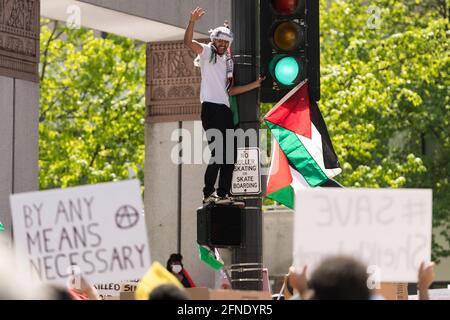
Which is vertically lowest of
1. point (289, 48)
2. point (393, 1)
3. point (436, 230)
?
point (436, 230)

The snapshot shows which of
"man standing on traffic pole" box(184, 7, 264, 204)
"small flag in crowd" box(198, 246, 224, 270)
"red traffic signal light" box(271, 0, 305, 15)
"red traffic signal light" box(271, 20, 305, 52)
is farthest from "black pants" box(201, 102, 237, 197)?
"red traffic signal light" box(271, 0, 305, 15)

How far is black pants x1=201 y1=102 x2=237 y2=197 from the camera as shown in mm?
10945

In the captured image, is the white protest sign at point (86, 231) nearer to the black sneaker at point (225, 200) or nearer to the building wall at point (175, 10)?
the black sneaker at point (225, 200)

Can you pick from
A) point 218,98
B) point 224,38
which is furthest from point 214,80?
point 224,38

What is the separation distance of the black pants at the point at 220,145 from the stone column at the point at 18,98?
418 cm

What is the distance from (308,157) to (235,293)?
464 centimetres

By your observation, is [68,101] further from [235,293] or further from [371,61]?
[235,293]

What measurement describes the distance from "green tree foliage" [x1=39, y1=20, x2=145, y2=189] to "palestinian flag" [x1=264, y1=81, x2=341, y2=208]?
66.0 feet

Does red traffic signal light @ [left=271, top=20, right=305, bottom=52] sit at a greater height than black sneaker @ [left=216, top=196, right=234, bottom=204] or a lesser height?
greater

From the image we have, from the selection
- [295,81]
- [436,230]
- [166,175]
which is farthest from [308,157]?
[436,230]

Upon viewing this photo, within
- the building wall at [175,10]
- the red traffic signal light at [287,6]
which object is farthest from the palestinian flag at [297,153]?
the building wall at [175,10]

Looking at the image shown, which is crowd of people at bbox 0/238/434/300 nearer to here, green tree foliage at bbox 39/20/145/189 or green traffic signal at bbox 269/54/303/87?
green traffic signal at bbox 269/54/303/87

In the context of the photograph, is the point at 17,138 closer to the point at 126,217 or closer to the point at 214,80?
the point at 214,80
